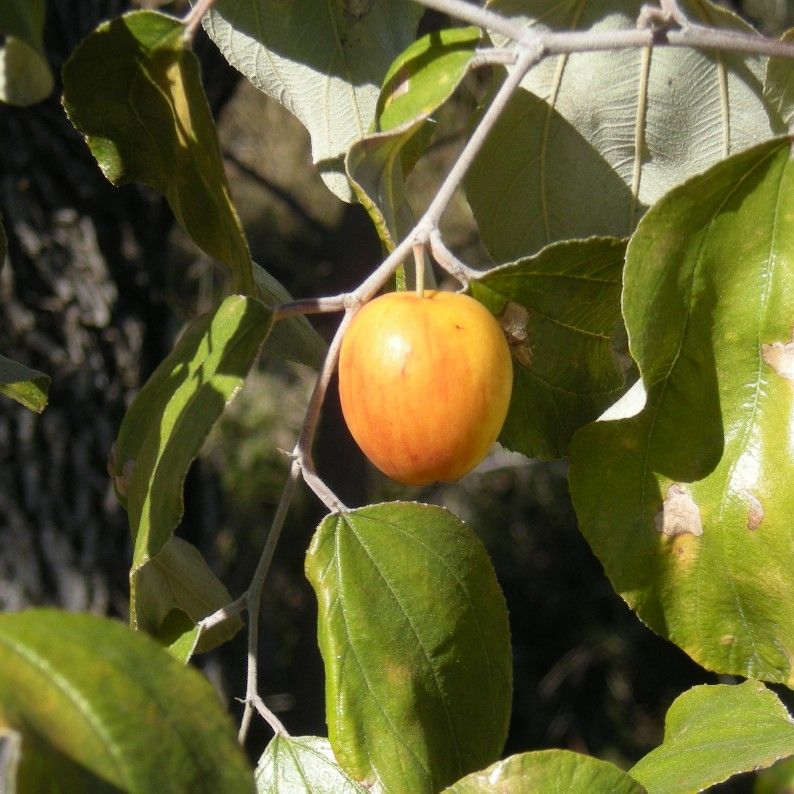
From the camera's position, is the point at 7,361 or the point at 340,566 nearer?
the point at 340,566

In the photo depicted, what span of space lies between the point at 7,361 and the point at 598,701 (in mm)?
3493

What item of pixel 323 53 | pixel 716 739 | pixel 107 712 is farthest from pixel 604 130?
pixel 107 712

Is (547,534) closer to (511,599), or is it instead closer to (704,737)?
(511,599)

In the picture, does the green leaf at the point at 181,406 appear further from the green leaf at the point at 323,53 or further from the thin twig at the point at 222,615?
the green leaf at the point at 323,53

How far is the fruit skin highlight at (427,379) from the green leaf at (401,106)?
91 millimetres

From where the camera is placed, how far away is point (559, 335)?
685mm

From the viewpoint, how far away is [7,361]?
31.7 inches

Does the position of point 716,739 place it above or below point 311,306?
below

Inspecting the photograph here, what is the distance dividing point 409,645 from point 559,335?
0.71ft

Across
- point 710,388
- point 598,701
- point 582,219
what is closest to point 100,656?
point 710,388

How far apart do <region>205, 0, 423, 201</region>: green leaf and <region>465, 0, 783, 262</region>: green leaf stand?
10 centimetres

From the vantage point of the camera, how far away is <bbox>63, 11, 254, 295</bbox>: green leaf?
0.65m

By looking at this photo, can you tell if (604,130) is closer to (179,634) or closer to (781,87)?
(781,87)

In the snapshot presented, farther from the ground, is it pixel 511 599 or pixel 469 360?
pixel 469 360
